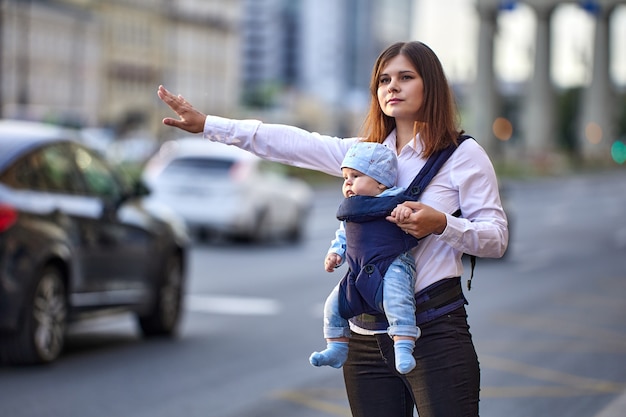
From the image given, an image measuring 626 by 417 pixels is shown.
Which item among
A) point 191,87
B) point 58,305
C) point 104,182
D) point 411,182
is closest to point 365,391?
point 411,182

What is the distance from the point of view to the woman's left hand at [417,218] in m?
4.19

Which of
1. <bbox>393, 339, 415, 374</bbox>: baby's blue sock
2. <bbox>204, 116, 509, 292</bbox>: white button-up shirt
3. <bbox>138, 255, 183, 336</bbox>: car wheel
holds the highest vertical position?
<bbox>204, 116, 509, 292</bbox>: white button-up shirt

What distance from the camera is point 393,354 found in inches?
175

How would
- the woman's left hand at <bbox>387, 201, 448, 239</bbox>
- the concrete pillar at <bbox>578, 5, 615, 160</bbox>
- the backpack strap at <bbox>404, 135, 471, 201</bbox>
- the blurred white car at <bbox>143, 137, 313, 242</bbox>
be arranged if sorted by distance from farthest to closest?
the concrete pillar at <bbox>578, 5, 615, 160</bbox>
the blurred white car at <bbox>143, 137, 313, 242</bbox>
the backpack strap at <bbox>404, 135, 471, 201</bbox>
the woman's left hand at <bbox>387, 201, 448, 239</bbox>

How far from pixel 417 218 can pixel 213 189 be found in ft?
69.6

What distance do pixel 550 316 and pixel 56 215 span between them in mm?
6726

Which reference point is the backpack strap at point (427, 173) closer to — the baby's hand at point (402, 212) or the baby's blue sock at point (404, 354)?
the baby's hand at point (402, 212)

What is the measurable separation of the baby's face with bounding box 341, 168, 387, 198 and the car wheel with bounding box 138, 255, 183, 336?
8158 millimetres

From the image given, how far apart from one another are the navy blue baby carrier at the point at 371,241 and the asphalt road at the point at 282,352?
4442 mm

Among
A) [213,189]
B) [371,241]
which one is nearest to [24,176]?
[371,241]

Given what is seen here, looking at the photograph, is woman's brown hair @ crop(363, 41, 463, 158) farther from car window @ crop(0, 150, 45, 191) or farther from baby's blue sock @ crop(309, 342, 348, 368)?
car window @ crop(0, 150, 45, 191)

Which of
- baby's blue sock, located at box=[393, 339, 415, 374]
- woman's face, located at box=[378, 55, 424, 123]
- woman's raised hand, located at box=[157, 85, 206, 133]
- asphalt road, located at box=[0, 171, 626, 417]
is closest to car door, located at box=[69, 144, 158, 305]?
asphalt road, located at box=[0, 171, 626, 417]

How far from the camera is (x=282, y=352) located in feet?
39.5

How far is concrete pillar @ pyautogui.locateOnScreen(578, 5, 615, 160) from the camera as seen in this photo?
10950cm
